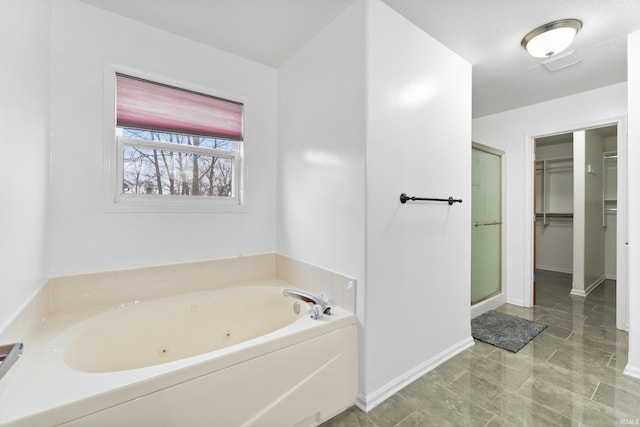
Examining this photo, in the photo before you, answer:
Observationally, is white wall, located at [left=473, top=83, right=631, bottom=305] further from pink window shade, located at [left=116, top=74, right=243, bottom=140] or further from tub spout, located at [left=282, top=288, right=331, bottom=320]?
pink window shade, located at [left=116, top=74, right=243, bottom=140]

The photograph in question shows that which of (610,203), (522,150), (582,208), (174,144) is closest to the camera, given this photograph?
(174,144)

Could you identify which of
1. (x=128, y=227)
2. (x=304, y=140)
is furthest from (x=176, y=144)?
(x=304, y=140)

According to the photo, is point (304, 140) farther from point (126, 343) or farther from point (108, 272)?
point (126, 343)

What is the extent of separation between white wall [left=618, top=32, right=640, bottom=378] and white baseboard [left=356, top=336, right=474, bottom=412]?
3.24 feet

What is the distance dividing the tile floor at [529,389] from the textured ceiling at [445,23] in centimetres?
235

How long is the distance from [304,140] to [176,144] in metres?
0.96

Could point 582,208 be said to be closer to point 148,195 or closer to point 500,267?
point 500,267

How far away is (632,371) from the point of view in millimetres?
1877

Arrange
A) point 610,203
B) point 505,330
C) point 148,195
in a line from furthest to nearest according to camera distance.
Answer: point 610,203 < point 505,330 < point 148,195

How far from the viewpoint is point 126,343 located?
164 centimetres

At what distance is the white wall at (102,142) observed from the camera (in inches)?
65.2

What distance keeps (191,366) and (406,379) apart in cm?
140

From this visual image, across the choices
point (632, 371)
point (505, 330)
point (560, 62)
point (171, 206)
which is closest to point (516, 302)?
point (505, 330)

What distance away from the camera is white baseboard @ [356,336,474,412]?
163cm
